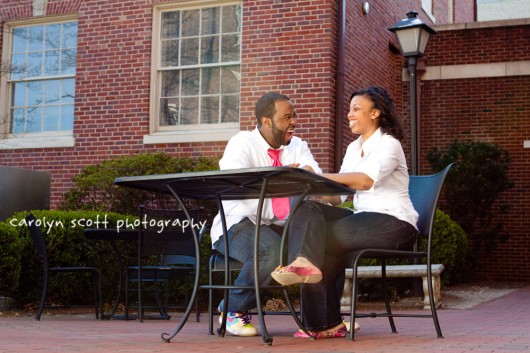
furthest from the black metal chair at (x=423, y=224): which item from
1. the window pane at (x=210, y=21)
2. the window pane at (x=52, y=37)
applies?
the window pane at (x=52, y=37)

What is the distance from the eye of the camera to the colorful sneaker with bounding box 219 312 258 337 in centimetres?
458

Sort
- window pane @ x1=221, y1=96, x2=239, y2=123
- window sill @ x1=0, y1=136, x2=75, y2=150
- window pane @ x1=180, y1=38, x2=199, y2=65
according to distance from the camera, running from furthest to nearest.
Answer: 1. window sill @ x1=0, y1=136, x2=75, y2=150
2. window pane @ x1=180, y1=38, x2=199, y2=65
3. window pane @ x1=221, y1=96, x2=239, y2=123

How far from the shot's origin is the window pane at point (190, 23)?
458 inches

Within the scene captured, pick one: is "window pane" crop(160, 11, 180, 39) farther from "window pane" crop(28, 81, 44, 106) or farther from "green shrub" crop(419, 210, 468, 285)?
"green shrub" crop(419, 210, 468, 285)

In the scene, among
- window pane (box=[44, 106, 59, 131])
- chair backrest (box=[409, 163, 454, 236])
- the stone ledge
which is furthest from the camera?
window pane (box=[44, 106, 59, 131])

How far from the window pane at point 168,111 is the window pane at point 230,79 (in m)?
0.79

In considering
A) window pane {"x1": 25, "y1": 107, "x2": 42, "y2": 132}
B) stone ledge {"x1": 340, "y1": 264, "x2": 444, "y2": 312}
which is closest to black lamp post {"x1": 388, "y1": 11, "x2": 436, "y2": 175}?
stone ledge {"x1": 340, "y1": 264, "x2": 444, "y2": 312}

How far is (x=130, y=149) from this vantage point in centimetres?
1155

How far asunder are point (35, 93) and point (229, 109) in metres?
3.35

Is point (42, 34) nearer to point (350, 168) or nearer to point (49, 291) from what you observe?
point (49, 291)

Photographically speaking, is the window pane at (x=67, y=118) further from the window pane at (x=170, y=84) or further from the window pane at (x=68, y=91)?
the window pane at (x=170, y=84)

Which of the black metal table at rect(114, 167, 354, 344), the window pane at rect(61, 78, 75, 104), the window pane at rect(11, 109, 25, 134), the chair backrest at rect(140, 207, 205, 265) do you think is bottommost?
the chair backrest at rect(140, 207, 205, 265)

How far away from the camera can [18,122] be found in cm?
1263

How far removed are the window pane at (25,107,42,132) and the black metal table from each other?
8308 millimetres
